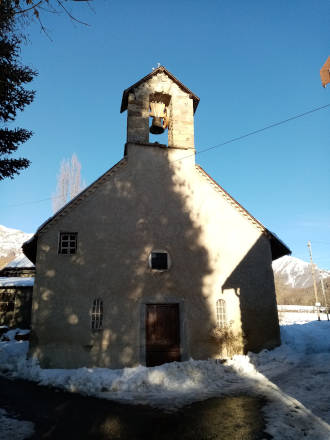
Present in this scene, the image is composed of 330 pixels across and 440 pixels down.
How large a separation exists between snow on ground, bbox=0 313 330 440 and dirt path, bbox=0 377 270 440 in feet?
1.54

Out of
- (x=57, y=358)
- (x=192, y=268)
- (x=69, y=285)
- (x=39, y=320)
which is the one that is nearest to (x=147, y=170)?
(x=192, y=268)

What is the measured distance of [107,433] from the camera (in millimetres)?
5980

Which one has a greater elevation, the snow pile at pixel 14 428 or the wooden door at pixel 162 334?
the wooden door at pixel 162 334

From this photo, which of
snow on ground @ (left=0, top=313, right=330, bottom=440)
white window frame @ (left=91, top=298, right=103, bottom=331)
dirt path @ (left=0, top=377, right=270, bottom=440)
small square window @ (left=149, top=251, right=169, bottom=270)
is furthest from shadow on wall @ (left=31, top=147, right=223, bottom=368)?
dirt path @ (left=0, top=377, right=270, bottom=440)

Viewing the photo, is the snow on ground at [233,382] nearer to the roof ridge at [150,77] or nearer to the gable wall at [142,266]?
the gable wall at [142,266]

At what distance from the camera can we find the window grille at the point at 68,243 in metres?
12.0

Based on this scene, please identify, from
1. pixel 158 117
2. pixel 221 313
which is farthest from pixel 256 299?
pixel 158 117

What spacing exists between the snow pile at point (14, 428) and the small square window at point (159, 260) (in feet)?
22.5

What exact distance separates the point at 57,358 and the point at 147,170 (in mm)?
8291

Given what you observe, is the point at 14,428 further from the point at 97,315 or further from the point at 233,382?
the point at 233,382

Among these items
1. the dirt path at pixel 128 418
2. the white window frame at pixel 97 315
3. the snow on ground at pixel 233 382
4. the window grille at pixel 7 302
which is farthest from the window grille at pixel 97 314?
the window grille at pixel 7 302

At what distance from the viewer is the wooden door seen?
11.5 meters

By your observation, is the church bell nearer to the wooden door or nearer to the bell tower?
the bell tower

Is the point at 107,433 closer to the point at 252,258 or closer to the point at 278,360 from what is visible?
the point at 278,360
